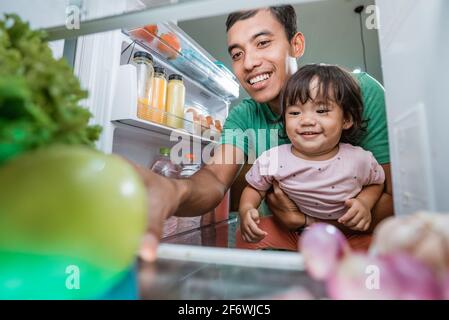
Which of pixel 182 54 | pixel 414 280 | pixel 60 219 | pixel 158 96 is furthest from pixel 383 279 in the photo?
pixel 182 54

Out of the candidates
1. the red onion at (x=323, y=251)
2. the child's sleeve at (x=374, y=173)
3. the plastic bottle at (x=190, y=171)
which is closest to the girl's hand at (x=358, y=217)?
the child's sleeve at (x=374, y=173)

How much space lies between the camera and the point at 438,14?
403 mm

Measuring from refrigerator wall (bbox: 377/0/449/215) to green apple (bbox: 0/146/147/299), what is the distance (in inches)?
15.1

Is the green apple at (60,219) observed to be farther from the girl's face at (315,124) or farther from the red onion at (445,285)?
the girl's face at (315,124)

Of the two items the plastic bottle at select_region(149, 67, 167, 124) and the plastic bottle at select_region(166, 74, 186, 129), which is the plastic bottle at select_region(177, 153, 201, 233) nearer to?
the plastic bottle at select_region(166, 74, 186, 129)

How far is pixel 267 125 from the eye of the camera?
1.28 m

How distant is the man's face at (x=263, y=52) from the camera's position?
3.81 feet

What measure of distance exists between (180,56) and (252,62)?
1.89 ft

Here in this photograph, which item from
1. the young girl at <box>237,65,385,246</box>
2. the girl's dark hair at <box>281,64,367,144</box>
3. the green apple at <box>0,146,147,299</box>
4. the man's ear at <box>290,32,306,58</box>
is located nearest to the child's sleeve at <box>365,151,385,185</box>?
the young girl at <box>237,65,385,246</box>

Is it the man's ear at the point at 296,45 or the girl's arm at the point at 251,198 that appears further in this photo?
the man's ear at the point at 296,45

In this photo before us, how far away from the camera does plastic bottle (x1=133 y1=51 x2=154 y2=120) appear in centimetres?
120

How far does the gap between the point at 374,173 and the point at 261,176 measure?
391mm

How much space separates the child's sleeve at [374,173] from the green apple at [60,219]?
841 mm

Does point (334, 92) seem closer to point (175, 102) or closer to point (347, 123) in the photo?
point (347, 123)
